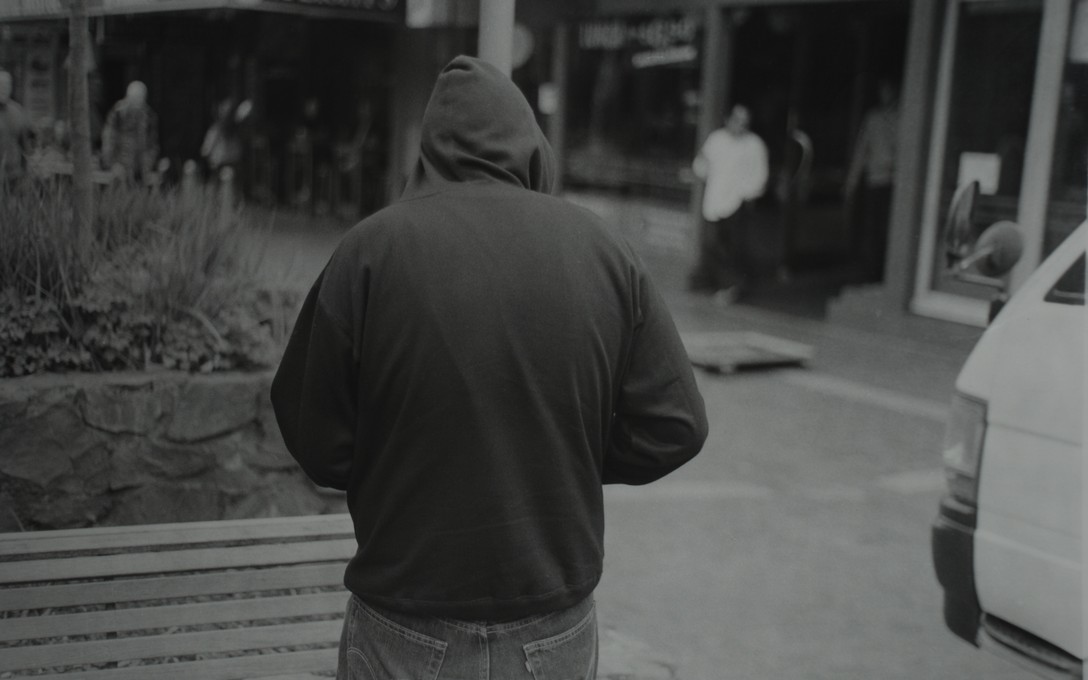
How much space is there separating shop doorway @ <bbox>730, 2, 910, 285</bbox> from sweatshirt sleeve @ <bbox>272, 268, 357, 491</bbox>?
1183 cm

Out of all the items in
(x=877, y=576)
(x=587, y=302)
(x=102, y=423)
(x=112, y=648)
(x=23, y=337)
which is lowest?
(x=877, y=576)

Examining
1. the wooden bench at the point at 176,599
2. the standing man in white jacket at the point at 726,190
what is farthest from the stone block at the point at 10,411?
the standing man in white jacket at the point at 726,190

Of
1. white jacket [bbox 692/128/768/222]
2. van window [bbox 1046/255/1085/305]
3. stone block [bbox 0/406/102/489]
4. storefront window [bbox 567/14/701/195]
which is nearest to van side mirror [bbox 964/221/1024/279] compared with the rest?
van window [bbox 1046/255/1085/305]

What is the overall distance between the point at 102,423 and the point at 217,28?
12808 mm

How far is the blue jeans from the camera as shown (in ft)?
6.94

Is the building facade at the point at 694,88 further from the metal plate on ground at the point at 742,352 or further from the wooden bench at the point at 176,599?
the wooden bench at the point at 176,599

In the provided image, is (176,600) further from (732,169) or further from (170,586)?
(732,169)

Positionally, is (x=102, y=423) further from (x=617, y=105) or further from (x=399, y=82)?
(x=399, y=82)

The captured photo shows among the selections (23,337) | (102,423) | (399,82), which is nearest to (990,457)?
(102,423)

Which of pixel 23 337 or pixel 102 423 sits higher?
pixel 23 337

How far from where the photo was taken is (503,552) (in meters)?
2.09

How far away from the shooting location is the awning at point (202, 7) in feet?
17.3

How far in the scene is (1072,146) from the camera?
9.47 meters

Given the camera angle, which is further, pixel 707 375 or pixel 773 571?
pixel 707 375
